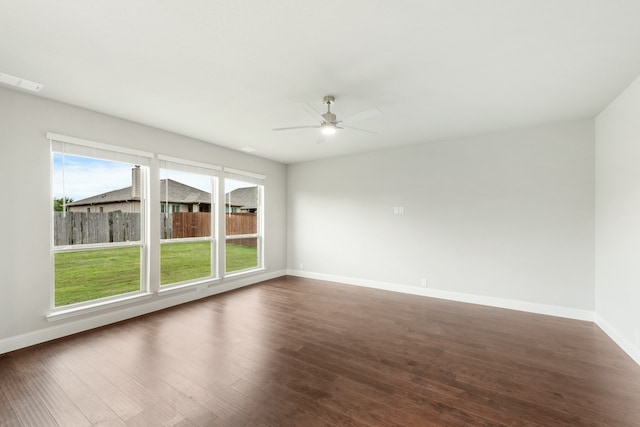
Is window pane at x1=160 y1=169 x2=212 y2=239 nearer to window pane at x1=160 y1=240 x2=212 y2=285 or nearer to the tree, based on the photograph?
the tree


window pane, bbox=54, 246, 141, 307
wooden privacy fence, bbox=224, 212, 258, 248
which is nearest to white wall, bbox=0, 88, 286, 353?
window pane, bbox=54, 246, 141, 307

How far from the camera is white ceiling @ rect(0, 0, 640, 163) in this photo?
1757 millimetres

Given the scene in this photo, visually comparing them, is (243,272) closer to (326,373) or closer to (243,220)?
(243,220)

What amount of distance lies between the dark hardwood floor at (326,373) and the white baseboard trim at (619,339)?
95 mm

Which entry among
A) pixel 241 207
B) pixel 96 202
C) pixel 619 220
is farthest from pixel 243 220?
pixel 619 220

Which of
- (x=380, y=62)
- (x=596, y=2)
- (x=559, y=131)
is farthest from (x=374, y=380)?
(x=559, y=131)

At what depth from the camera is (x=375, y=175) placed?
17.7 ft

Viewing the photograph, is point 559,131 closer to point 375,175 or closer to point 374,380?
point 375,175

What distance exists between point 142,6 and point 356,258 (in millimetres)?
4898

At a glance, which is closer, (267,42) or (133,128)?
(267,42)

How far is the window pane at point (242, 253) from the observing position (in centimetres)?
579

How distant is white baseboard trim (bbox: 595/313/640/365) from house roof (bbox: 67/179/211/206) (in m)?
5.95

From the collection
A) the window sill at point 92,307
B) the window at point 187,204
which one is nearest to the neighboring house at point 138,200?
the window at point 187,204

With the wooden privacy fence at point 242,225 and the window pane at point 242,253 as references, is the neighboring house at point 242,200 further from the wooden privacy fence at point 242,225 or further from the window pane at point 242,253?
the window pane at point 242,253
